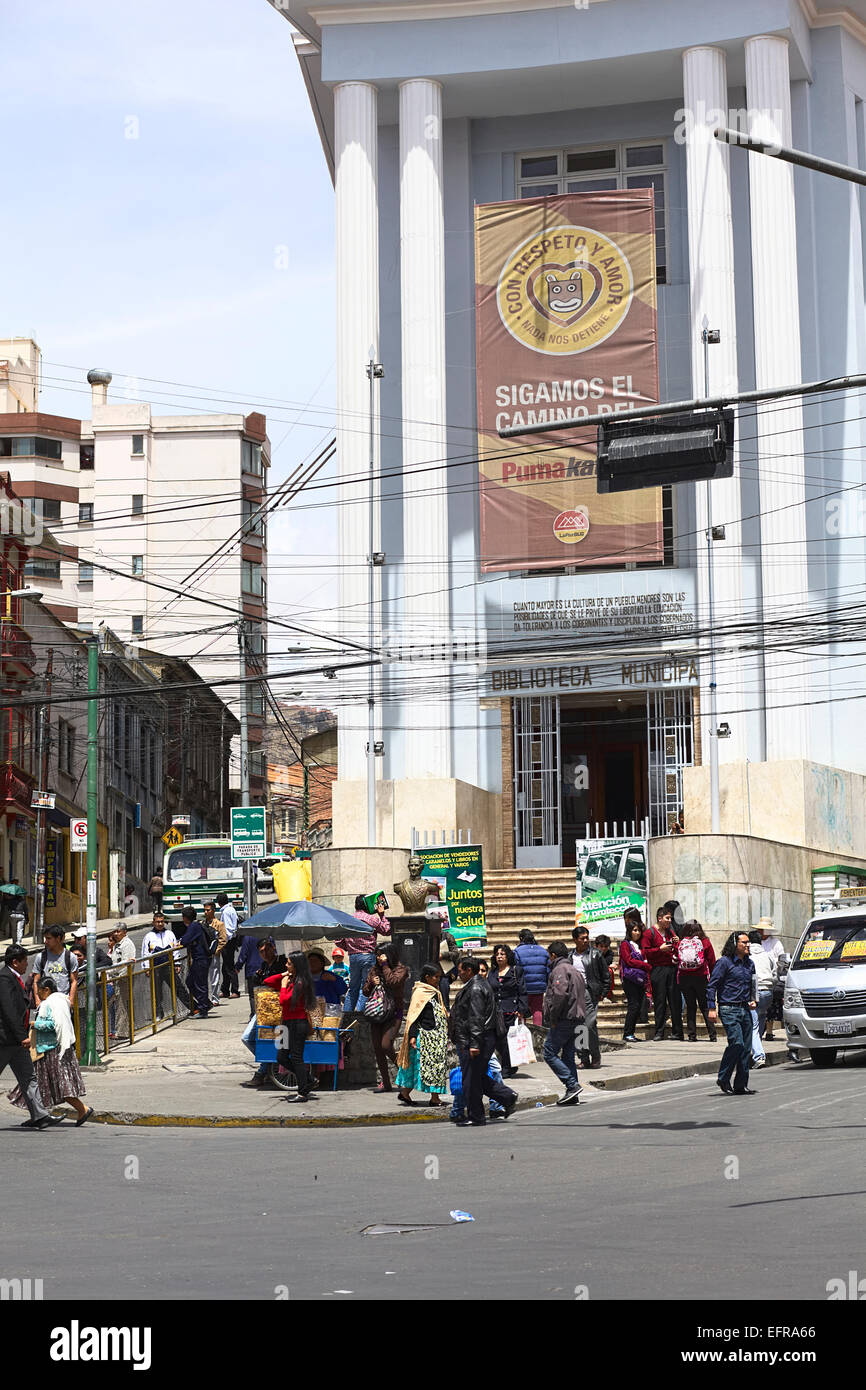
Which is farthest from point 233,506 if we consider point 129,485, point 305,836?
point 305,836

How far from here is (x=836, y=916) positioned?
84.4 feet

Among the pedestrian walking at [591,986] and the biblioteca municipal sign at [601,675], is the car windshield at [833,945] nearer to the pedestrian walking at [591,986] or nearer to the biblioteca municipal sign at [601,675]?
the pedestrian walking at [591,986]

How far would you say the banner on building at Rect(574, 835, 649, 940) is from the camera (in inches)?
1314

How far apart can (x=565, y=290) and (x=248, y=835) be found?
14.0m

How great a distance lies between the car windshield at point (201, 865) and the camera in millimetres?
53094

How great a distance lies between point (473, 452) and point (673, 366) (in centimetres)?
503

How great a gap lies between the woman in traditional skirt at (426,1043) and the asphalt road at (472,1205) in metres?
1.13

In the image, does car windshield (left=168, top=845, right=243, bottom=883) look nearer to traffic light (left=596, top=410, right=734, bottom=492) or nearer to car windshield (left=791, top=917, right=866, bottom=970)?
car windshield (left=791, top=917, right=866, bottom=970)

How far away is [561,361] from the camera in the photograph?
42094 mm

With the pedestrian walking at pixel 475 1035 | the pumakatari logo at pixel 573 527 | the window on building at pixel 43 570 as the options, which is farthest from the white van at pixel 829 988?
the window on building at pixel 43 570

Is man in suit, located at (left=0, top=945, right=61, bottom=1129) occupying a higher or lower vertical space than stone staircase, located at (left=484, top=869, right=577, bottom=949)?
lower

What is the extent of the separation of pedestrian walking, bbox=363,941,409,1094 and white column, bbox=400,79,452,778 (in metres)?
18.9

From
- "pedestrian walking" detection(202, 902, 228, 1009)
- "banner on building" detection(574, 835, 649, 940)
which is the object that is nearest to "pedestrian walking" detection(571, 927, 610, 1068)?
"banner on building" detection(574, 835, 649, 940)

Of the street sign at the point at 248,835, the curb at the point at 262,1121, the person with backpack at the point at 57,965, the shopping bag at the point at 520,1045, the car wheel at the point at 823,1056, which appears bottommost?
the curb at the point at 262,1121
